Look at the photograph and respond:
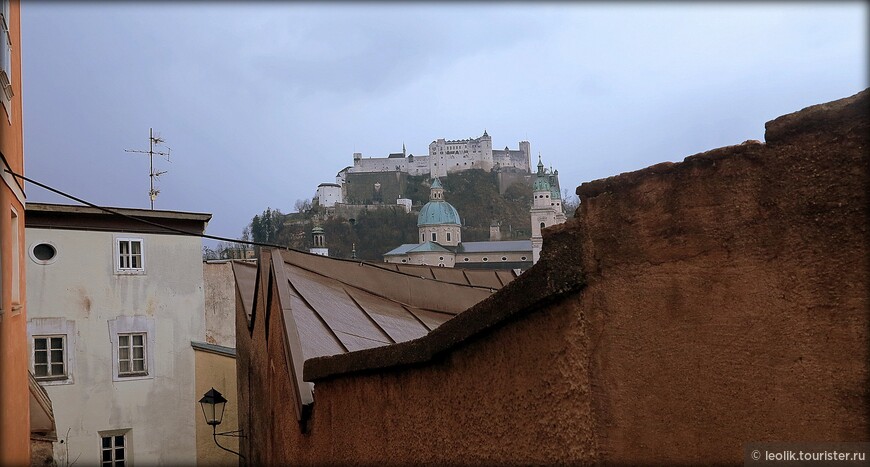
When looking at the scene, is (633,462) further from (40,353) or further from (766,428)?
(40,353)

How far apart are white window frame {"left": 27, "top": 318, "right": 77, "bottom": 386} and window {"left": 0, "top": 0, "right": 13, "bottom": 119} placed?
12.2 metres

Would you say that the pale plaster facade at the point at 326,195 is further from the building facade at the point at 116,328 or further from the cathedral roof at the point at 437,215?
the building facade at the point at 116,328

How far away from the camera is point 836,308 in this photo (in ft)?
7.79

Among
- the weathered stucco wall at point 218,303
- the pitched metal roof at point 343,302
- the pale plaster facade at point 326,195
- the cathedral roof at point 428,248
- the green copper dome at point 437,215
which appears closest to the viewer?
the pitched metal roof at point 343,302

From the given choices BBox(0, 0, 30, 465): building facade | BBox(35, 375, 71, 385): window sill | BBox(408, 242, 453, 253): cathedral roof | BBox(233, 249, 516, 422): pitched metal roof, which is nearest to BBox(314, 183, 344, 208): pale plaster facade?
BBox(408, 242, 453, 253): cathedral roof

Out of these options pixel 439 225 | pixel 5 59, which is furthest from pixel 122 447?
pixel 439 225

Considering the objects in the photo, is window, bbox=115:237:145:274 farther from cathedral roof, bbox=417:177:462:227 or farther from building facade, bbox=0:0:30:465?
cathedral roof, bbox=417:177:462:227

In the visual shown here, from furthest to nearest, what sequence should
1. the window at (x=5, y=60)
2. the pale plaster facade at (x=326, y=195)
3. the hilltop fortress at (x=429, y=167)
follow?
the hilltop fortress at (x=429, y=167)
the pale plaster facade at (x=326, y=195)
the window at (x=5, y=60)

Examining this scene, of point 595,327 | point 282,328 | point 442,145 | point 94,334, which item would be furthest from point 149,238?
point 442,145

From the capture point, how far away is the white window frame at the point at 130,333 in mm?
17500

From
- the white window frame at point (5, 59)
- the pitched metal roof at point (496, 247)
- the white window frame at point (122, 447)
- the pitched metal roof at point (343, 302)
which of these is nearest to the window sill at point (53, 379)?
the white window frame at point (122, 447)

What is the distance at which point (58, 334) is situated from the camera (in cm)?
1697

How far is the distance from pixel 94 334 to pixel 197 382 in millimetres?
2533

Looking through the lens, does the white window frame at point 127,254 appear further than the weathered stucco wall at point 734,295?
Yes
